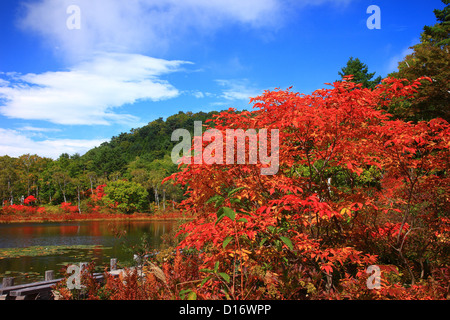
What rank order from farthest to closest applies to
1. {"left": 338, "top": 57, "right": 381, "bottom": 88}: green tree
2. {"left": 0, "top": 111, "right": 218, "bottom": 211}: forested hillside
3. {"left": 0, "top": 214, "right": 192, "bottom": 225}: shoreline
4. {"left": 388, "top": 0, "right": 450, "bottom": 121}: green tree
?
{"left": 0, "top": 111, "right": 218, "bottom": 211}: forested hillside < {"left": 0, "top": 214, "right": 192, "bottom": 225}: shoreline < {"left": 338, "top": 57, "right": 381, "bottom": 88}: green tree < {"left": 388, "top": 0, "right": 450, "bottom": 121}: green tree

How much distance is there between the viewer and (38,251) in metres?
14.7

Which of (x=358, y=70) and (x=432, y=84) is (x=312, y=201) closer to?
(x=432, y=84)

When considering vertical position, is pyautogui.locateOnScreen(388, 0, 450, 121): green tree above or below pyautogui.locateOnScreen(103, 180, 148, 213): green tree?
above

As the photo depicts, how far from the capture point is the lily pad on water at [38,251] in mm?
13852

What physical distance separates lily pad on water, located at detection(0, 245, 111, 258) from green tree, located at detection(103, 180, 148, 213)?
23.2m

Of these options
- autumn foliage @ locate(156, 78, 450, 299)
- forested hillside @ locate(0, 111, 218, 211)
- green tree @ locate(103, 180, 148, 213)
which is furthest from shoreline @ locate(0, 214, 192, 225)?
autumn foliage @ locate(156, 78, 450, 299)

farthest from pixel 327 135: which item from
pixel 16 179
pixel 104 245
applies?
pixel 16 179

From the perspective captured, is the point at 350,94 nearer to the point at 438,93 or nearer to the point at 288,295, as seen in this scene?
the point at 288,295

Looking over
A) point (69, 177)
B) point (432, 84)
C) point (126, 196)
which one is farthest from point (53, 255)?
point (69, 177)

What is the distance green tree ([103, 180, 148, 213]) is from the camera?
3922cm

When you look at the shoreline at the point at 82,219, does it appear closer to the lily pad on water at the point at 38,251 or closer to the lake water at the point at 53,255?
the lake water at the point at 53,255

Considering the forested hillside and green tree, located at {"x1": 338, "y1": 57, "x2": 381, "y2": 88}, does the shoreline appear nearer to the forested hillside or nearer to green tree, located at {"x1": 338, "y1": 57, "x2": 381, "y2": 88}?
the forested hillside

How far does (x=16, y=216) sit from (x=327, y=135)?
129 feet

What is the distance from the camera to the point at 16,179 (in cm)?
4353
